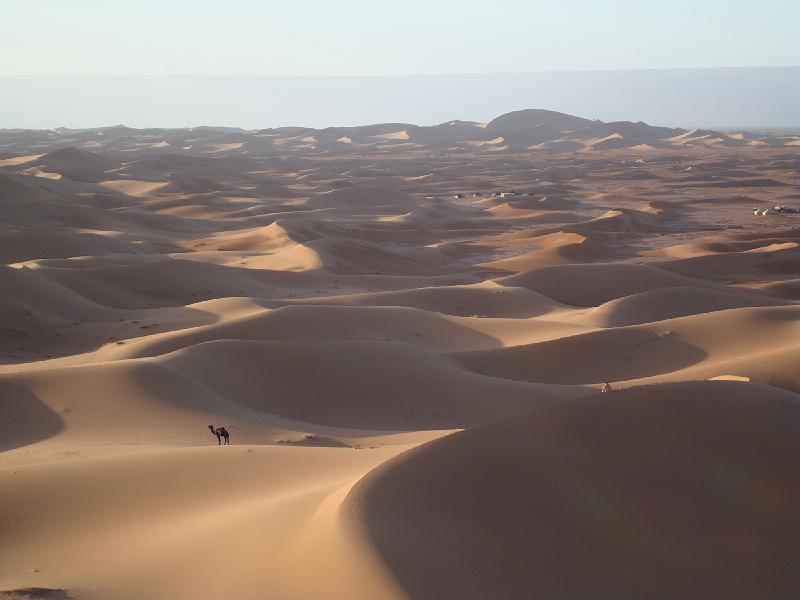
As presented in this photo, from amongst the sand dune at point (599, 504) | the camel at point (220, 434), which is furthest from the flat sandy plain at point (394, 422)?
the camel at point (220, 434)

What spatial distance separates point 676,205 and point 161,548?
35238mm

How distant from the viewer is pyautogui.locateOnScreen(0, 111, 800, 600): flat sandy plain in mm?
4609

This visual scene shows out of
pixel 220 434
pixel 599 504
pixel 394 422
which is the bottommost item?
pixel 394 422

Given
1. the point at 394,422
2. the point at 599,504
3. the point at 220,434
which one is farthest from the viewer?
the point at 394,422

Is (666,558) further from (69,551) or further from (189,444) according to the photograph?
(189,444)

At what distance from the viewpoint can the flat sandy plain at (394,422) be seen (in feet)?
15.1

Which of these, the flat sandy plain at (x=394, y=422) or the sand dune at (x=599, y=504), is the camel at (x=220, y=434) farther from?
the sand dune at (x=599, y=504)

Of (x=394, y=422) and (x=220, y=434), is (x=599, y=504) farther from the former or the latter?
(x=394, y=422)

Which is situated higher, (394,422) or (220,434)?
(220,434)

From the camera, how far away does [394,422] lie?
9406mm

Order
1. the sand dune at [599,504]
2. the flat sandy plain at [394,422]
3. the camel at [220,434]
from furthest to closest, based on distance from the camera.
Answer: the camel at [220,434] < the flat sandy plain at [394,422] < the sand dune at [599,504]

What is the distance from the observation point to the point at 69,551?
5113mm

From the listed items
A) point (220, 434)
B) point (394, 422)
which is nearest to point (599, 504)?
point (220, 434)

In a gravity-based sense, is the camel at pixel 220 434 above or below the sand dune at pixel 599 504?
below
